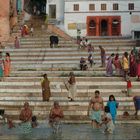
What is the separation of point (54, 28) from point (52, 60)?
33.1ft

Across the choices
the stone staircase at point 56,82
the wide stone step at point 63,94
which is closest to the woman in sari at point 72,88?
the stone staircase at point 56,82

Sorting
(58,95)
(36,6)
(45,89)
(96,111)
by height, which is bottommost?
(96,111)

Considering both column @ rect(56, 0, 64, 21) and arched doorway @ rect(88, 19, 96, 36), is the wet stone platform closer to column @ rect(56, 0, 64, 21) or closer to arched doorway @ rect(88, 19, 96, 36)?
arched doorway @ rect(88, 19, 96, 36)

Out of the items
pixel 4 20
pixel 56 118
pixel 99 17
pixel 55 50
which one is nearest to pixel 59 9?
pixel 99 17

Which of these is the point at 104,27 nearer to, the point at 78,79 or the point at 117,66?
the point at 117,66

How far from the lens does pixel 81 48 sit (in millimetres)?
36188

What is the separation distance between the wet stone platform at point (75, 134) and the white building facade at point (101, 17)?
26152 mm

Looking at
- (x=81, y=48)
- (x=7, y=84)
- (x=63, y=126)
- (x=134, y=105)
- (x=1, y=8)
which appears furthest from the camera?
(x=1, y=8)

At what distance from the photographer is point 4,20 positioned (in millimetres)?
41062

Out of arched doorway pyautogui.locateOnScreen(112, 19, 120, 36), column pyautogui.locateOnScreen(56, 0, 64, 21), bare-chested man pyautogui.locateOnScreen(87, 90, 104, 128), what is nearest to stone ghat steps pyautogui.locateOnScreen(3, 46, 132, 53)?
arched doorway pyautogui.locateOnScreen(112, 19, 120, 36)

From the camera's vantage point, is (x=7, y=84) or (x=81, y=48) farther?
(x=81, y=48)

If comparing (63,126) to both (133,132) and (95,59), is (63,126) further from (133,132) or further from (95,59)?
(95,59)

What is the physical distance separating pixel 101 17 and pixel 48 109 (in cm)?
2428

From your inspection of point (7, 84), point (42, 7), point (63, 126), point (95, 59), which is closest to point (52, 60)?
point (95, 59)
